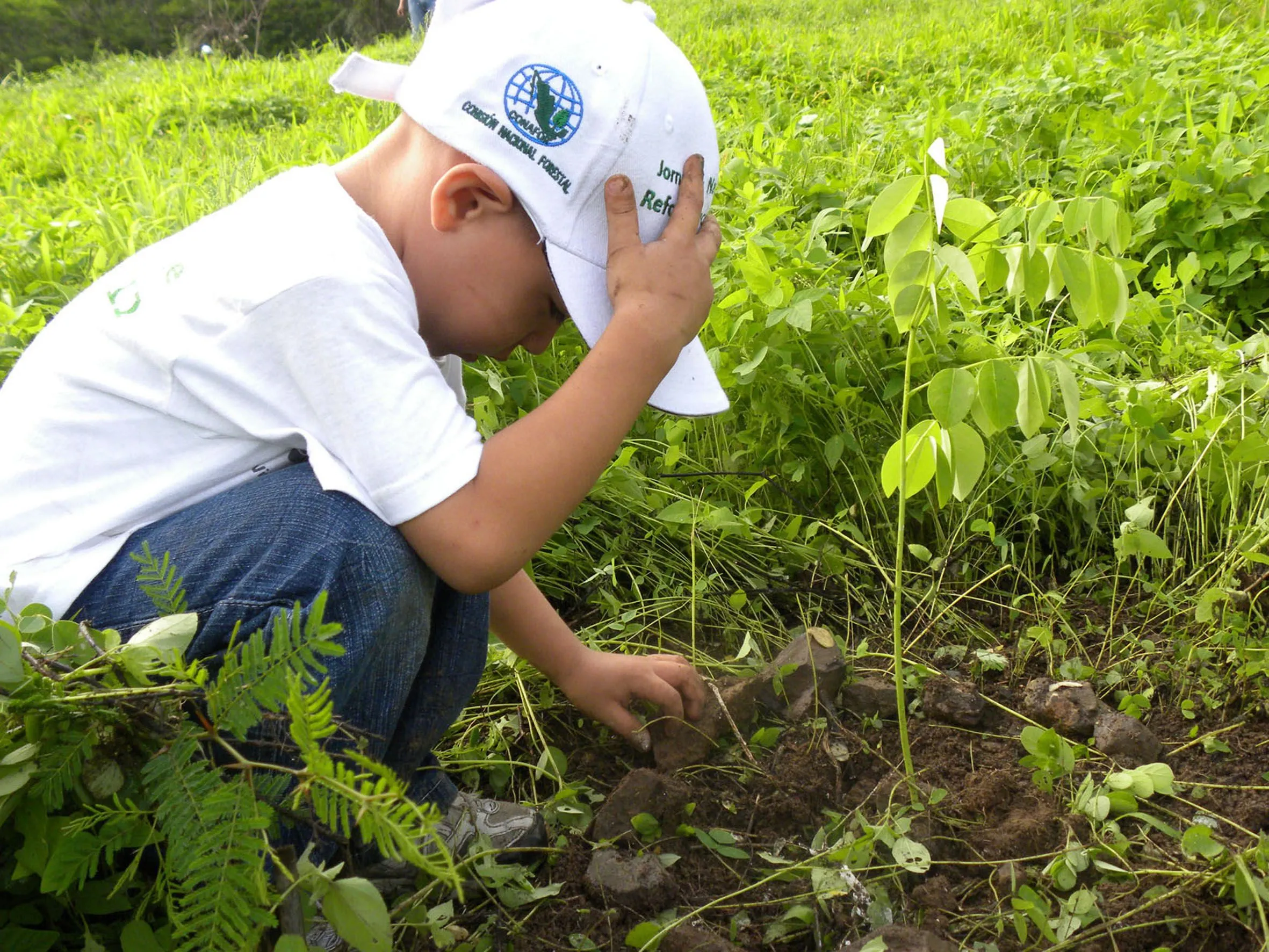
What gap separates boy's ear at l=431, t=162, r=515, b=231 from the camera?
1.19 m

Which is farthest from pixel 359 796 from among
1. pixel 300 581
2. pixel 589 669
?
pixel 589 669

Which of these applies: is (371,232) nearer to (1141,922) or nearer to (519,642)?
(519,642)

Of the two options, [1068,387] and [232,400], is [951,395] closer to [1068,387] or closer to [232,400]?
[1068,387]

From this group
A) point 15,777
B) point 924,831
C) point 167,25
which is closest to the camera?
point 15,777

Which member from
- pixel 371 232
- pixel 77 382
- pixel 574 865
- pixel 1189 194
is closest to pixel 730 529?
pixel 574 865

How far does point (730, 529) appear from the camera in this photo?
5.55 feet

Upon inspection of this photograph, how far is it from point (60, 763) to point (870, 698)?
1034 mm

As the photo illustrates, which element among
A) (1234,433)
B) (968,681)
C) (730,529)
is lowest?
(968,681)

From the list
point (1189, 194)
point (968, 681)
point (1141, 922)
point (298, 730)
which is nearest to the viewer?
point (298, 730)

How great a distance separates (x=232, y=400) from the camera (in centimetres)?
115

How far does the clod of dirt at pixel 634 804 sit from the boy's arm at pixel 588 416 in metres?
0.33

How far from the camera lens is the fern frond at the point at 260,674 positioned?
83 cm

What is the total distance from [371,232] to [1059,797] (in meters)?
1.07

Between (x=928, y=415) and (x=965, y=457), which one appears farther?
(x=928, y=415)
